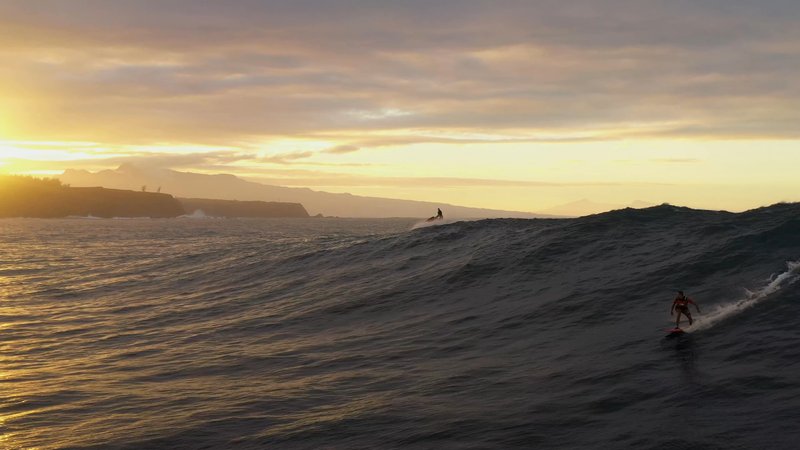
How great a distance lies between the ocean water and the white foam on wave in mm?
140

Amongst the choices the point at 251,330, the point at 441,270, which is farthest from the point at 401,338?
the point at 441,270

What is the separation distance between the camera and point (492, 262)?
3975 cm

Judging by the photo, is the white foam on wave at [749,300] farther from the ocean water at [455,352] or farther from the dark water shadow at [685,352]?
the dark water shadow at [685,352]

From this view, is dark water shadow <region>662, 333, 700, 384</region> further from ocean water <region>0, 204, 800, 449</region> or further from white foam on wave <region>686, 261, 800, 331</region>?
white foam on wave <region>686, 261, 800, 331</region>

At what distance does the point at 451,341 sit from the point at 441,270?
1575 cm

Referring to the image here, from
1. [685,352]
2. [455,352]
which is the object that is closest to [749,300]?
[685,352]

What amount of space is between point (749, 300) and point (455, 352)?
11243 millimetres

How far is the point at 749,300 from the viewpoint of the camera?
23.4 m

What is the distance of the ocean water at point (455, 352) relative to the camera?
15.6 meters

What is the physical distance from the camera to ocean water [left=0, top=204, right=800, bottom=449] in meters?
15.6

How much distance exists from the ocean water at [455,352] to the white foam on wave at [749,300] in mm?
140

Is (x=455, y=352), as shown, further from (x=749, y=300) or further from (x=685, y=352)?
(x=749, y=300)

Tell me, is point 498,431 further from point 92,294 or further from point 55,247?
point 55,247

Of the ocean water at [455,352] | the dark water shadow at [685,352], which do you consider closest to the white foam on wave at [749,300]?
the ocean water at [455,352]
